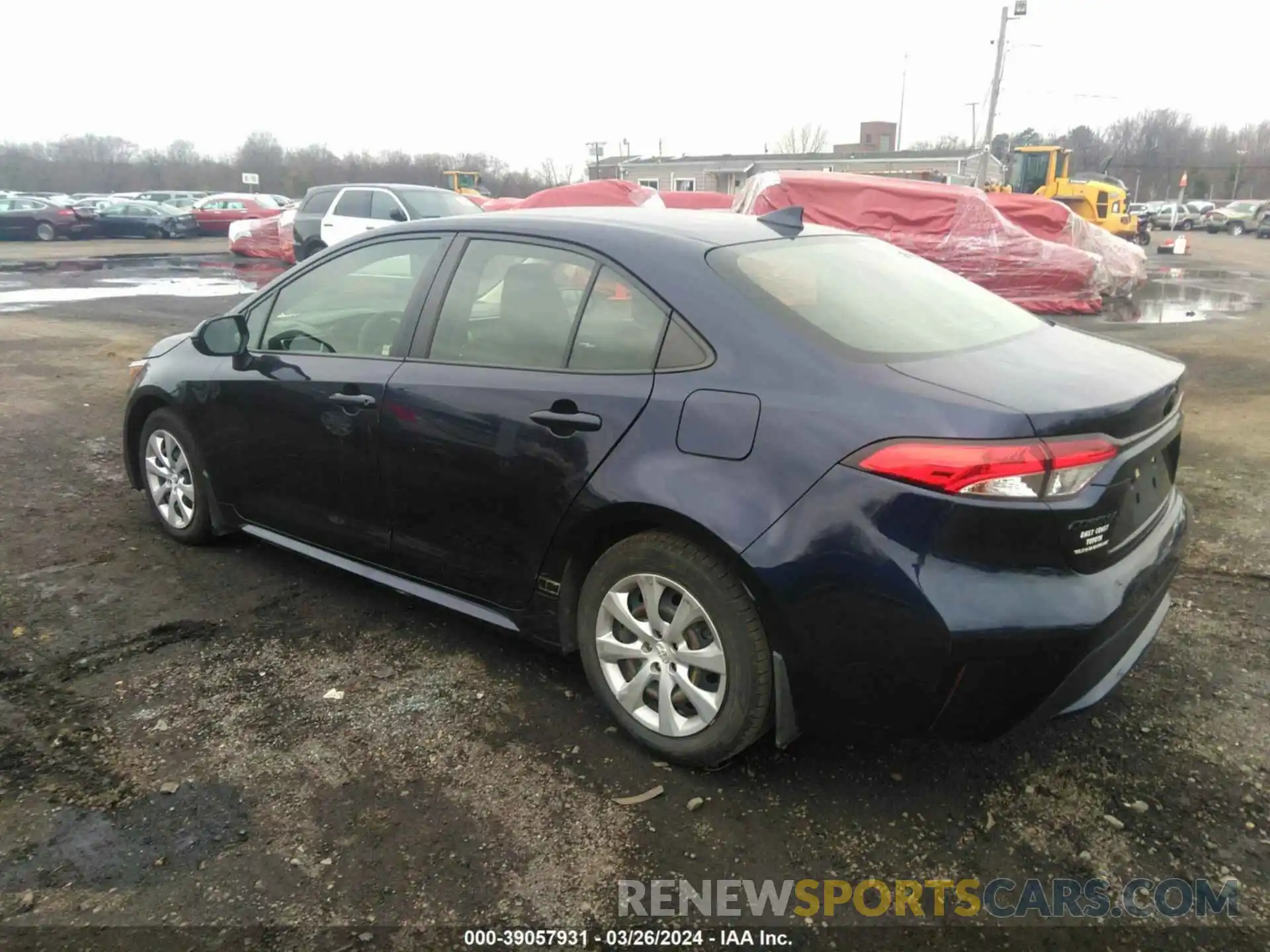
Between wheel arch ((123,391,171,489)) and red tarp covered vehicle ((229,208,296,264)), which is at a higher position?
wheel arch ((123,391,171,489))

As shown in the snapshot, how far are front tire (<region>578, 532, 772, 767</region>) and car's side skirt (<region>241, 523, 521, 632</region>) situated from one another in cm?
44

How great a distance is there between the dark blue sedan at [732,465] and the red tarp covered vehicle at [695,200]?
540 inches

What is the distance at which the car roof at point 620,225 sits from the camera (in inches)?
122

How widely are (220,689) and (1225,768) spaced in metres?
3.35

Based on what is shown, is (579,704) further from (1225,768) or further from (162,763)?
(1225,768)

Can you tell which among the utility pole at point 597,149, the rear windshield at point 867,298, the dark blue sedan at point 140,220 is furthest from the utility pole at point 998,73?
the utility pole at point 597,149

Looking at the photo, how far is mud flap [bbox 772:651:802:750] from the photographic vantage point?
254 centimetres

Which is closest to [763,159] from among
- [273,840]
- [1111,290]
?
[1111,290]

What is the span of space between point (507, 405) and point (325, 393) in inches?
37.9

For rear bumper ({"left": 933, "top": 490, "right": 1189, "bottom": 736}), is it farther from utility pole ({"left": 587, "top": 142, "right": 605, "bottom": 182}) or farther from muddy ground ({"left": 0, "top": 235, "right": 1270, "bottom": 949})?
utility pole ({"left": 587, "top": 142, "right": 605, "bottom": 182})

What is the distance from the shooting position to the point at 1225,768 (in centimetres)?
280

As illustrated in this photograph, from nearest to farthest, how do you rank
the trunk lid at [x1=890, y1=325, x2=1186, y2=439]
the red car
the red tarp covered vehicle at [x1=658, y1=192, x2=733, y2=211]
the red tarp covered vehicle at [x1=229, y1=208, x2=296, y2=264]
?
the trunk lid at [x1=890, y1=325, x2=1186, y2=439] → the red tarp covered vehicle at [x1=658, y1=192, x2=733, y2=211] → the red tarp covered vehicle at [x1=229, y1=208, x2=296, y2=264] → the red car

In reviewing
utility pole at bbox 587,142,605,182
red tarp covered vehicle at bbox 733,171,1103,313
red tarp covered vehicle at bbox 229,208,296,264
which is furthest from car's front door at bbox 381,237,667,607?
utility pole at bbox 587,142,605,182

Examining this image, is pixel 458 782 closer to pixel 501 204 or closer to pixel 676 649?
pixel 676 649
